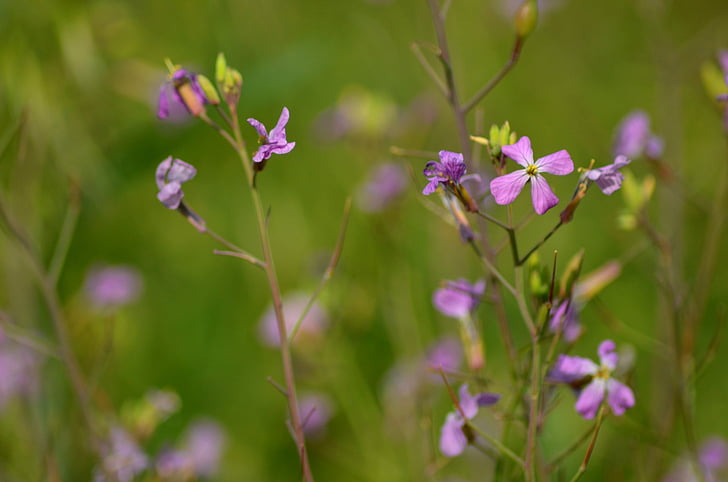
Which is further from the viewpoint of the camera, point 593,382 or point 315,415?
point 315,415

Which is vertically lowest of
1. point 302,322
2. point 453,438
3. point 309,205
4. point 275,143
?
point 309,205

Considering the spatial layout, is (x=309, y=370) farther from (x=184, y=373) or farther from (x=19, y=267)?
(x=19, y=267)

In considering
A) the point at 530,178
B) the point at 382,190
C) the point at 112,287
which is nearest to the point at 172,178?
the point at 530,178

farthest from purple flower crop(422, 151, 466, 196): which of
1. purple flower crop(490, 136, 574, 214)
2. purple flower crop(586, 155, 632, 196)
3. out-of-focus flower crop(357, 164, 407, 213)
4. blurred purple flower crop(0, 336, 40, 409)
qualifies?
blurred purple flower crop(0, 336, 40, 409)

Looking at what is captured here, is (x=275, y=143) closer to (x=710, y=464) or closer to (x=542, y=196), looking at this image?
(x=542, y=196)

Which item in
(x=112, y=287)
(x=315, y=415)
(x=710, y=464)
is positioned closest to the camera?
(x=710, y=464)

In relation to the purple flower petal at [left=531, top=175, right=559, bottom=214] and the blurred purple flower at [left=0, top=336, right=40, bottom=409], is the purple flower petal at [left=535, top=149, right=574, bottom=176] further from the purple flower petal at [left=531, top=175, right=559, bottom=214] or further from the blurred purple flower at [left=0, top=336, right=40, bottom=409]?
the blurred purple flower at [left=0, top=336, right=40, bottom=409]
